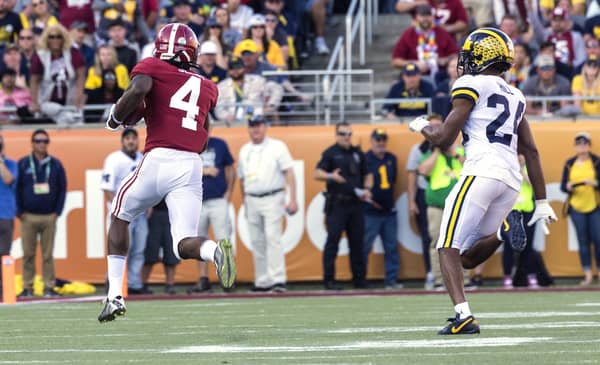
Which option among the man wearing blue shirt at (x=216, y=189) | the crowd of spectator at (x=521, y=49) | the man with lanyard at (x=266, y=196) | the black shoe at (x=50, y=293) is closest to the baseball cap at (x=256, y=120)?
the man with lanyard at (x=266, y=196)

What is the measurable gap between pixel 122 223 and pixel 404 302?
358cm

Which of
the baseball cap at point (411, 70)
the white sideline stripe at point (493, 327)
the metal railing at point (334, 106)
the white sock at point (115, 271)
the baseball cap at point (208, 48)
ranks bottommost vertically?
the white sideline stripe at point (493, 327)

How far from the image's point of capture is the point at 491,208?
25.8 feet

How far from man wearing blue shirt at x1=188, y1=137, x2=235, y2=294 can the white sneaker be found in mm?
3618

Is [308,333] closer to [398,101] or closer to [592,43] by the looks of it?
[398,101]

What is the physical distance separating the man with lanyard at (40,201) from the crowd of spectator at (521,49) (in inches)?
158

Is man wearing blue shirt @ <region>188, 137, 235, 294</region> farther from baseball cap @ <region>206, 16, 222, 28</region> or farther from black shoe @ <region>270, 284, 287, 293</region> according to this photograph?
baseball cap @ <region>206, 16, 222, 28</region>

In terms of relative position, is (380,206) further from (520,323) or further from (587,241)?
(520,323)

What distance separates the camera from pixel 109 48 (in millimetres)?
16203

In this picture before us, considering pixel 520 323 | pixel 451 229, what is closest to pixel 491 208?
pixel 451 229

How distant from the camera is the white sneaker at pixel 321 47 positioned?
18266 millimetres

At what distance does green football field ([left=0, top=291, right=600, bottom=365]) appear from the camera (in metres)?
6.52

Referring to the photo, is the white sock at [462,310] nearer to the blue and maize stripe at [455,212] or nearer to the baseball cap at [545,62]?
the blue and maize stripe at [455,212]

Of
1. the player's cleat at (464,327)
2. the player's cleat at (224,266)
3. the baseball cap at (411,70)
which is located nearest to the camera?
the player's cleat at (464,327)
